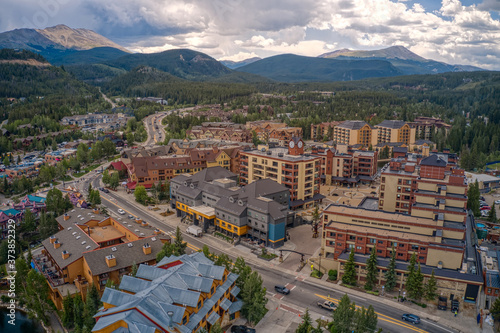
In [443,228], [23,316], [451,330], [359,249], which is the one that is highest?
[443,228]

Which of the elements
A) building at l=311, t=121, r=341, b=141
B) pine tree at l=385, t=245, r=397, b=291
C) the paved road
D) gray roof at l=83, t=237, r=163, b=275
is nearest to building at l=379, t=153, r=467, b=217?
pine tree at l=385, t=245, r=397, b=291

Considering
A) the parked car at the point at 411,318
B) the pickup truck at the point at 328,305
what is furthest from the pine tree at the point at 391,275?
the pickup truck at the point at 328,305

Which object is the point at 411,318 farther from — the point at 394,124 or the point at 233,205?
the point at 394,124

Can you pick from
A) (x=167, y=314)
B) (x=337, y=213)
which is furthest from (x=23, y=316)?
(x=337, y=213)

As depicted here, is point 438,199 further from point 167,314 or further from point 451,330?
point 167,314

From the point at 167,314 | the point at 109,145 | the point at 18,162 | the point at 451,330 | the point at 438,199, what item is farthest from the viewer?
the point at 109,145

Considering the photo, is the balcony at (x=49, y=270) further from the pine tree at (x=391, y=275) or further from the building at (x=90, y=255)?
the pine tree at (x=391, y=275)

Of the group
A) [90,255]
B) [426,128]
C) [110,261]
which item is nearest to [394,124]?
[426,128]

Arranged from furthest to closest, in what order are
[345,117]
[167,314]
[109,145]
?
[345,117], [109,145], [167,314]
